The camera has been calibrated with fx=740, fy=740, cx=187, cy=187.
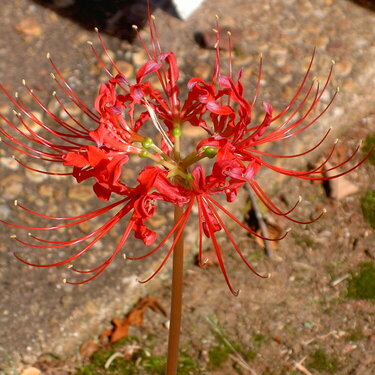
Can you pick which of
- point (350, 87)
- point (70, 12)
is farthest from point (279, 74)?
point (70, 12)

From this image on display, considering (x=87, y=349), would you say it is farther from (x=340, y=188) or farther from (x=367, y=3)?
(x=367, y=3)

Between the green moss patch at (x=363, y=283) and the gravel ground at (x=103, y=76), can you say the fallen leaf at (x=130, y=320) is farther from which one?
the green moss patch at (x=363, y=283)

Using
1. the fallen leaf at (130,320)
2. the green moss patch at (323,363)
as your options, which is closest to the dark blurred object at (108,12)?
the fallen leaf at (130,320)

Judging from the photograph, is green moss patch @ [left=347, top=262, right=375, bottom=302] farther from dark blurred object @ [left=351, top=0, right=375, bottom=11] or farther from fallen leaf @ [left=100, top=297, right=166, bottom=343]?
dark blurred object @ [left=351, top=0, right=375, bottom=11]

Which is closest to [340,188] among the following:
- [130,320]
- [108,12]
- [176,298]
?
[130,320]

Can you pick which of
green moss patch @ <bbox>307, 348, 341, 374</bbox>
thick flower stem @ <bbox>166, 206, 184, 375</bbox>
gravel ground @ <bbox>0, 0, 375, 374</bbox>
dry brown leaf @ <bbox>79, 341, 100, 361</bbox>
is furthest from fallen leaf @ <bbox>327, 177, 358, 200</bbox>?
thick flower stem @ <bbox>166, 206, 184, 375</bbox>

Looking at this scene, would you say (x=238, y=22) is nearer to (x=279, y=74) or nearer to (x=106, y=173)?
(x=279, y=74)
